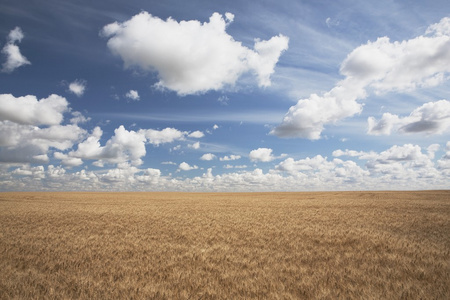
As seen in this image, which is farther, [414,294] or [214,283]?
[214,283]

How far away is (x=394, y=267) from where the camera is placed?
26.2 ft

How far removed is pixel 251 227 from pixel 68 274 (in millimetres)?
10024

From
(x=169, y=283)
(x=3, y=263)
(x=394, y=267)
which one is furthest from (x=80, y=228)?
(x=394, y=267)

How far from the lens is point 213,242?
11.6m

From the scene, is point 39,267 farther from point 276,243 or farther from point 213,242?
point 276,243

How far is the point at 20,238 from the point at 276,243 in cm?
1247

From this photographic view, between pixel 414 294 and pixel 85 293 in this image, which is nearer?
pixel 414 294

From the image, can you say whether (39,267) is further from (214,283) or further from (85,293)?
(214,283)

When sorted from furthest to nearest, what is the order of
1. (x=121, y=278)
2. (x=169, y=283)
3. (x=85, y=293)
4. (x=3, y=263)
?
(x=3, y=263) < (x=121, y=278) < (x=169, y=283) < (x=85, y=293)

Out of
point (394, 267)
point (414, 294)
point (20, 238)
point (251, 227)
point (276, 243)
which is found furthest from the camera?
point (251, 227)

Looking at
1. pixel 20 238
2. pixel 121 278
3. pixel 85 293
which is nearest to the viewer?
pixel 85 293

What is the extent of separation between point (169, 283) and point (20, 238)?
1056cm

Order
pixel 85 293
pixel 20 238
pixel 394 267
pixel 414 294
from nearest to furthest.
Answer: pixel 414 294
pixel 85 293
pixel 394 267
pixel 20 238

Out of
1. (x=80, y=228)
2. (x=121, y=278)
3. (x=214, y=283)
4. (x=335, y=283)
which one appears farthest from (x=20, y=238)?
(x=335, y=283)
